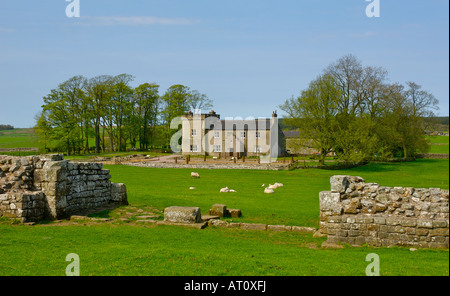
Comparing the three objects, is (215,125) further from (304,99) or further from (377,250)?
(377,250)

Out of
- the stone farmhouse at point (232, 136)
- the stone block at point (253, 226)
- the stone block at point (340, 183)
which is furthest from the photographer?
the stone farmhouse at point (232, 136)

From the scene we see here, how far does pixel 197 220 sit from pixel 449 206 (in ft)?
29.4

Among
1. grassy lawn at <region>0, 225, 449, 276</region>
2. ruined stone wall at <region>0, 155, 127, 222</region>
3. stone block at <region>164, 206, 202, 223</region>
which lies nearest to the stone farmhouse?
ruined stone wall at <region>0, 155, 127, 222</region>

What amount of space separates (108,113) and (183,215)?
69982 mm

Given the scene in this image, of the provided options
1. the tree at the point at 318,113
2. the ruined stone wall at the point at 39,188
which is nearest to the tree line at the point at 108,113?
the tree at the point at 318,113

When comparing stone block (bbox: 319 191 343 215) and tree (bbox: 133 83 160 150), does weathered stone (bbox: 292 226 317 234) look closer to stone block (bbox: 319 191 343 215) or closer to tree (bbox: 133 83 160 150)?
stone block (bbox: 319 191 343 215)

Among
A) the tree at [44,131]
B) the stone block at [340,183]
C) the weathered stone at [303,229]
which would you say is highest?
the tree at [44,131]

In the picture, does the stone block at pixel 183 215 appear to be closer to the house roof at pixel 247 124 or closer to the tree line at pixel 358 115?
the tree line at pixel 358 115

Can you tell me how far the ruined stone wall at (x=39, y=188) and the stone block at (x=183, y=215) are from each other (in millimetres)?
4650

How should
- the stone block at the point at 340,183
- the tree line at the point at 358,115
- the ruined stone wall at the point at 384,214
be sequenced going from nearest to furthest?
1. the ruined stone wall at the point at 384,214
2. the stone block at the point at 340,183
3. the tree line at the point at 358,115

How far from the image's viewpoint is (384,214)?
1152 centimetres

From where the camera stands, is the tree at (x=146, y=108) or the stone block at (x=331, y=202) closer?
the stone block at (x=331, y=202)

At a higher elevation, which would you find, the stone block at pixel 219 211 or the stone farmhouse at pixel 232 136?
the stone farmhouse at pixel 232 136

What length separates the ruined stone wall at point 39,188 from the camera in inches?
596
